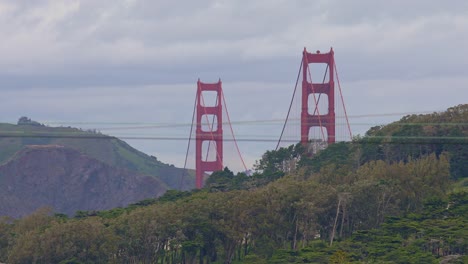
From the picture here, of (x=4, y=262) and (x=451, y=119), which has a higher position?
(x=451, y=119)

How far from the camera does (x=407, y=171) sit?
71875 mm

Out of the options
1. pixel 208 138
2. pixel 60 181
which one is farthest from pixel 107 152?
pixel 208 138

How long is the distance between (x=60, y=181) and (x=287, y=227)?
4156 inches

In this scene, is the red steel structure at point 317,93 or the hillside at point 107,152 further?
the hillside at point 107,152

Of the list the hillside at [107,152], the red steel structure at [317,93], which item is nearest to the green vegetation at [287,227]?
the red steel structure at [317,93]

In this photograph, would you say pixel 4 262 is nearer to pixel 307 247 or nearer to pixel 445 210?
pixel 307 247

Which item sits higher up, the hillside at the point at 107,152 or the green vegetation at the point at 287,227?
the hillside at the point at 107,152

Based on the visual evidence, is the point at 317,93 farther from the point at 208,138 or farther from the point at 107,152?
the point at 107,152

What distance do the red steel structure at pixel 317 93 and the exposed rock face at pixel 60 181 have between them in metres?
66.3

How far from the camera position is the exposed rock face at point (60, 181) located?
165500 millimetres

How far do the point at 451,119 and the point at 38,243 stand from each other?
29.2 m

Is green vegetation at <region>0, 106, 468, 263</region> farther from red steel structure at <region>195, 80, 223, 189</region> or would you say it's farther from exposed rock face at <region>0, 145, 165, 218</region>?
exposed rock face at <region>0, 145, 165, 218</region>

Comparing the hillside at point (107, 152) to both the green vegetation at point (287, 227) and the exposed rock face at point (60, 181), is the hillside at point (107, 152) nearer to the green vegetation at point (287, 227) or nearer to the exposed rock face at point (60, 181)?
the exposed rock face at point (60, 181)

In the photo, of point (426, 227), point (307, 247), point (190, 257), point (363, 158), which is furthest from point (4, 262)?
point (363, 158)
